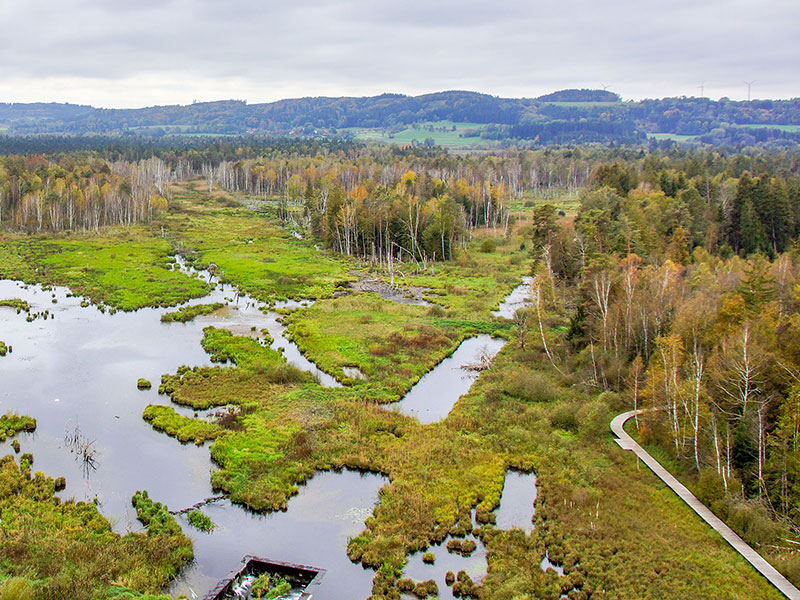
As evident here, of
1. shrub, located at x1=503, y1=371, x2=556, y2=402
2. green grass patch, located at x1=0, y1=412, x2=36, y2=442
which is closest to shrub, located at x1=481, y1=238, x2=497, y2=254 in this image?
shrub, located at x1=503, y1=371, x2=556, y2=402

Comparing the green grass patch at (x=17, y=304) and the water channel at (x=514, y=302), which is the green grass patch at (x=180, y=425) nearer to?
the green grass patch at (x=17, y=304)

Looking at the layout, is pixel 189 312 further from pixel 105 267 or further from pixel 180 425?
pixel 105 267

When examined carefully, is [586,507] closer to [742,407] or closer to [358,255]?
[742,407]

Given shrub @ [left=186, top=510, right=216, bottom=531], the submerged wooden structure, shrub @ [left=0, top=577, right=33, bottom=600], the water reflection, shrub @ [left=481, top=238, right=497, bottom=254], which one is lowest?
the submerged wooden structure

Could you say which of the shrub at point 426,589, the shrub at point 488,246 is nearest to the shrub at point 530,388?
the shrub at point 426,589

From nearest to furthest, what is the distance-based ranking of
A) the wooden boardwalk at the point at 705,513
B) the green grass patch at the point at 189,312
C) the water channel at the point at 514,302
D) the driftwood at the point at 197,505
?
the wooden boardwalk at the point at 705,513 < the driftwood at the point at 197,505 < the green grass patch at the point at 189,312 < the water channel at the point at 514,302

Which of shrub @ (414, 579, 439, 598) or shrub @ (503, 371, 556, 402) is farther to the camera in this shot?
shrub @ (503, 371, 556, 402)

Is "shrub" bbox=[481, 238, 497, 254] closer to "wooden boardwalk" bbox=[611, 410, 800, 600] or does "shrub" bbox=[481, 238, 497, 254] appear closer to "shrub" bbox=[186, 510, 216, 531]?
"wooden boardwalk" bbox=[611, 410, 800, 600]

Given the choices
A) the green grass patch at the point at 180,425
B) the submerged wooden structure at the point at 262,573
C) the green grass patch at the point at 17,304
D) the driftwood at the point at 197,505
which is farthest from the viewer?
the green grass patch at the point at 17,304

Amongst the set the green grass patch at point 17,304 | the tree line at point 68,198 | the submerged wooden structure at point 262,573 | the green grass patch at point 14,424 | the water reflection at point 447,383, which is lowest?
the submerged wooden structure at point 262,573

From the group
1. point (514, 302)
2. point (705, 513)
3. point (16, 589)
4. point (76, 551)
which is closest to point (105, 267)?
point (514, 302)
